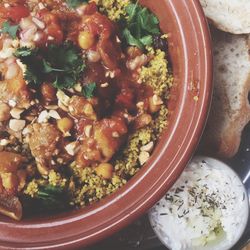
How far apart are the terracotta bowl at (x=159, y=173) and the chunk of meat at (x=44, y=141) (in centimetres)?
24

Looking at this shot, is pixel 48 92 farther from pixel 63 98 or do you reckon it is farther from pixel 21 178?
pixel 21 178

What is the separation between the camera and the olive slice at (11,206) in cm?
185

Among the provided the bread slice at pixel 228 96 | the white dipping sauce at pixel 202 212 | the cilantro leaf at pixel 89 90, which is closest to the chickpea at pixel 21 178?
the cilantro leaf at pixel 89 90

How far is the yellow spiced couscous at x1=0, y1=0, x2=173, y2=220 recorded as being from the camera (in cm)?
182

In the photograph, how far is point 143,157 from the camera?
194 cm

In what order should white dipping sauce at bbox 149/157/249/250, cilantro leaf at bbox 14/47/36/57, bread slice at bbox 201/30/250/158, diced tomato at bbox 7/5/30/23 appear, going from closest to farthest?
cilantro leaf at bbox 14/47/36/57, diced tomato at bbox 7/5/30/23, white dipping sauce at bbox 149/157/249/250, bread slice at bbox 201/30/250/158

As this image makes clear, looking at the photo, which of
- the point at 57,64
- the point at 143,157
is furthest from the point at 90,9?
the point at 143,157

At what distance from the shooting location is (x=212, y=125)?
2.29 m

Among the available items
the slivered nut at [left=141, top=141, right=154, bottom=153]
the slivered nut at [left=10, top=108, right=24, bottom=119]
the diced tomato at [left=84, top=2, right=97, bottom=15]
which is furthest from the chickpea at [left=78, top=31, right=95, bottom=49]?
the slivered nut at [left=141, top=141, right=154, bottom=153]

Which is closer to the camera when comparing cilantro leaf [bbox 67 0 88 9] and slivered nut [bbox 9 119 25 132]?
slivered nut [bbox 9 119 25 132]

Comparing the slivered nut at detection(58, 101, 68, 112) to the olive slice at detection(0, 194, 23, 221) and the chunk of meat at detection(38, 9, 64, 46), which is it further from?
the olive slice at detection(0, 194, 23, 221)

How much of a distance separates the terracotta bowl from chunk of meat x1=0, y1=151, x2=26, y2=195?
129 mm

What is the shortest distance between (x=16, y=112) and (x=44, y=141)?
0.15 metres

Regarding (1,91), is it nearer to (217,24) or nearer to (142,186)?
(142,186)
